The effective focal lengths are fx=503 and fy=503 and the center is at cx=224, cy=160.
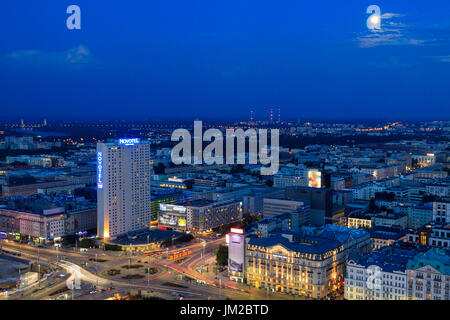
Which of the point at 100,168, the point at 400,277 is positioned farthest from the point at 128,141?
the point at 400,277

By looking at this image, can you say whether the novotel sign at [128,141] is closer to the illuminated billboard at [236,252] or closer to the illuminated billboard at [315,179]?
the illuminated billboard at [236,252]

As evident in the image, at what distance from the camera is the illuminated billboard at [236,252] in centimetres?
Result: 1817

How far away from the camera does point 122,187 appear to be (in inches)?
975

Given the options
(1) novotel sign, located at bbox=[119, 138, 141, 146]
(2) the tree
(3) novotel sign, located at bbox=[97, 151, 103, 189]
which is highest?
(1) novotel sign, located at bbox=[119, 138, 141, 146]

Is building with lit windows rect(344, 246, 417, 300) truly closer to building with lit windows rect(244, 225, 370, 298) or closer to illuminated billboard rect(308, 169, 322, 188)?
building with lit windows rect(244, 225, 370, 298)

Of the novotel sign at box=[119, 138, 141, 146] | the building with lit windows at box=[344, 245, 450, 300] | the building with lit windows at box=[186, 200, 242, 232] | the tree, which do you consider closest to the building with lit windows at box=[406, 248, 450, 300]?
the building with lit windows at box=[344, 245, 450, 300]

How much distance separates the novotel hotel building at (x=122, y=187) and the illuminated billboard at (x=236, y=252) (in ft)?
26.8

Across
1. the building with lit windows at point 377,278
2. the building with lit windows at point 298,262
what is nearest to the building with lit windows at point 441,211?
the building with lit windows at point 298,262

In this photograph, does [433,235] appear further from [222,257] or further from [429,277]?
[222,257]

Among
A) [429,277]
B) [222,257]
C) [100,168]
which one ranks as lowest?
[222,257]

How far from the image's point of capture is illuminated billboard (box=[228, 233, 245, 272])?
18.2 meters

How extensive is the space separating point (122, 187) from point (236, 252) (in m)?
8.70

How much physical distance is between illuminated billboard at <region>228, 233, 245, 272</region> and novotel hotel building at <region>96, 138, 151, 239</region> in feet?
26.8

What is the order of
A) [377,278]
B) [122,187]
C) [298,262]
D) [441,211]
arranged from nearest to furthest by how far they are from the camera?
[377,278] < [298,262] < [441,211] < [122,187]
